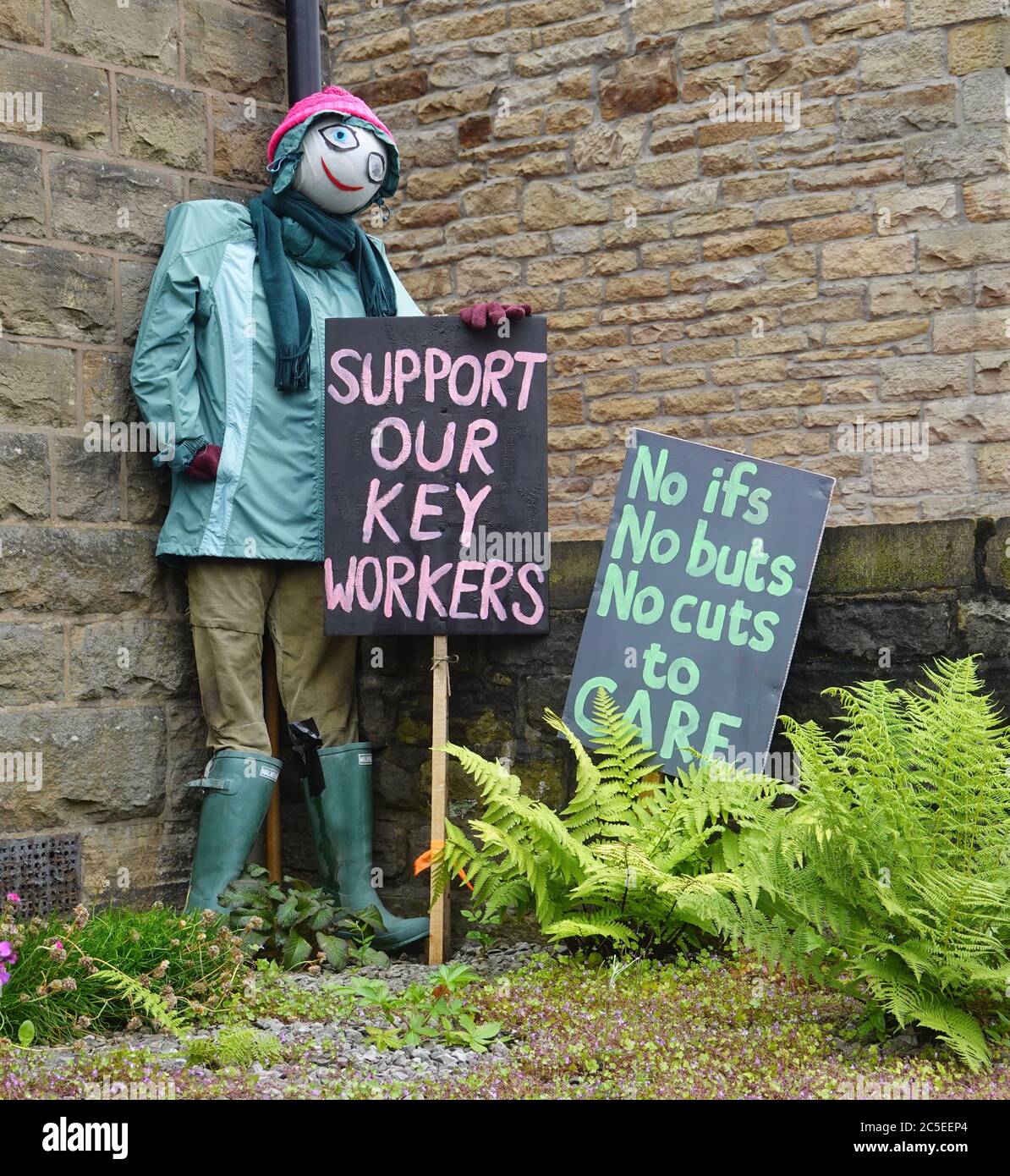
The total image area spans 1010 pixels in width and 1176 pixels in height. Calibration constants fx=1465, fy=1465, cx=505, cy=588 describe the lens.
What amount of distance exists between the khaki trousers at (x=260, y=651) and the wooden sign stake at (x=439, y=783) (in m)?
0.44

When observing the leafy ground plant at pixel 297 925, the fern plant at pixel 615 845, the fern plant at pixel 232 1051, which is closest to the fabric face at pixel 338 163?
the fern plant at pixel 615 845

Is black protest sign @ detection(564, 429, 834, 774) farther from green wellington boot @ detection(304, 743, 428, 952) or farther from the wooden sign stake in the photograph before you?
green wellington boot @ detection(304, 743, 428, 952)

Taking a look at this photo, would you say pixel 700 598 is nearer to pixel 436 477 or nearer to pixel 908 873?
pixel 436 477

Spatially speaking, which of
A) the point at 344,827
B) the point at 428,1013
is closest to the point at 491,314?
the point at 344,827

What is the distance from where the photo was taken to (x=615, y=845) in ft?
11.4

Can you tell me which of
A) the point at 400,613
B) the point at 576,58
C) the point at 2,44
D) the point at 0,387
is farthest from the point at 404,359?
the point at 576,58

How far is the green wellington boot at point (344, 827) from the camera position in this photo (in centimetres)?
439

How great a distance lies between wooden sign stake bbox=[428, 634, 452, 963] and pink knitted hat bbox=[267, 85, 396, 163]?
1653 millimetres

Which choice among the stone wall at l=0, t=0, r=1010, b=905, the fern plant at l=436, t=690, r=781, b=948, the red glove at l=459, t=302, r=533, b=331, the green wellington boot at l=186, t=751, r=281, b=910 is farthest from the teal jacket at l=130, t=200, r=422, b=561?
the fern plant at l=436, t=690, r=781, b=948

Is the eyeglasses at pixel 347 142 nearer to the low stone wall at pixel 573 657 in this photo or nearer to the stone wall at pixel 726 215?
the low stone wall at pixel 573 657

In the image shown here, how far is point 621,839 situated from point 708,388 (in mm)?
3241

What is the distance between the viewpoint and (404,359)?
14.1ft

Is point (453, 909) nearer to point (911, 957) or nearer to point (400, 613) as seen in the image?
point (400, 613)

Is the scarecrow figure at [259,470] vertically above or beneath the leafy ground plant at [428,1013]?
above
